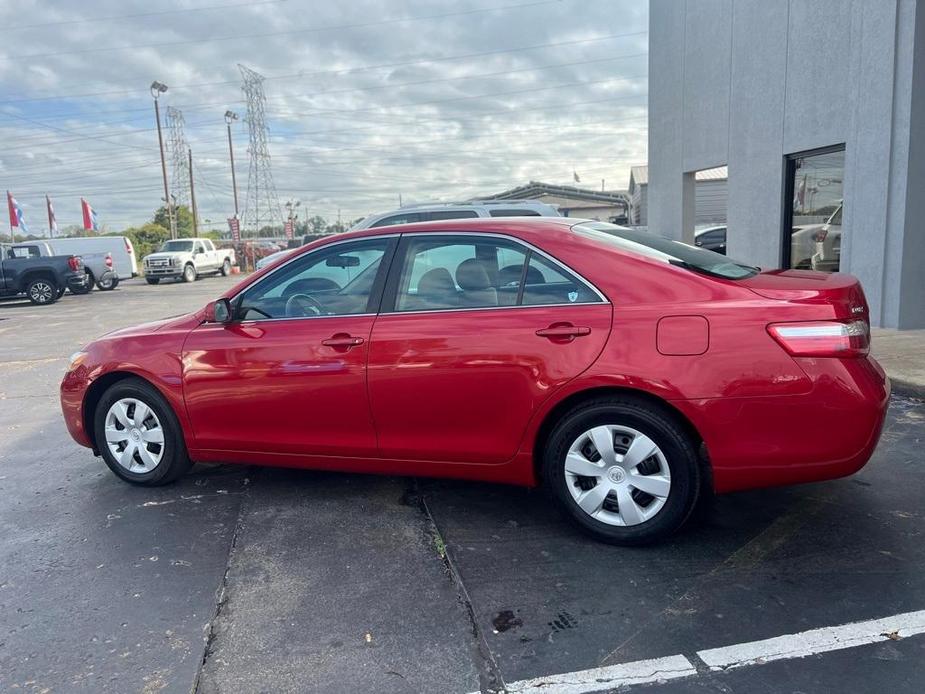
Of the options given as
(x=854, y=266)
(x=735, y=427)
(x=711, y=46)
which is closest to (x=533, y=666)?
(x=735, y=427)

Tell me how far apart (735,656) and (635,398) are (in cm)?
124

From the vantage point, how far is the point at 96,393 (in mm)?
4832

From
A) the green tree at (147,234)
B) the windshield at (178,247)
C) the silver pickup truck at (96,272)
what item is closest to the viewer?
the silver pickup truck at (96,272)

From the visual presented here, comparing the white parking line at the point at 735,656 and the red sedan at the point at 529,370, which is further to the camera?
the red sedan at the point at 529,370

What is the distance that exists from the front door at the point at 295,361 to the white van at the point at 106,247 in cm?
2886

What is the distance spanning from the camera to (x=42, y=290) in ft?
69.5

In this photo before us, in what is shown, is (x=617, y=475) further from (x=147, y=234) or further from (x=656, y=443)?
(x=147, y=234)

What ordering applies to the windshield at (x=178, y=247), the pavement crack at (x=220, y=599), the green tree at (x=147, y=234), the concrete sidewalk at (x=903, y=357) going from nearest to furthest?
the pavement crack at (x=220, y=599), the concrete sidewalk at (x=903, y=357), the windshield at (x=178, y=247), the green tree at (x=147, y=234)

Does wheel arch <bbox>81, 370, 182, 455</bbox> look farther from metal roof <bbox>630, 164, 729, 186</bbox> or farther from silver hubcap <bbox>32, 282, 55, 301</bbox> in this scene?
metal roof <bbox>630, 164, 729, 186</bbox>

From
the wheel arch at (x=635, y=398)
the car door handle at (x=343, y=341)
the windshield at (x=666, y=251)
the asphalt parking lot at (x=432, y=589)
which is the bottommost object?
the asphalt parking lot at (x=432, y=589)

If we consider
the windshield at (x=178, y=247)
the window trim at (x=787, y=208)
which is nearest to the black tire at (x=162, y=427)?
the window trim at (x=787, y=208)

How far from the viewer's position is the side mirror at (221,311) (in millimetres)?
4367

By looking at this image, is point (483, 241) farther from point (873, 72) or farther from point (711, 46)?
point (711, 46)

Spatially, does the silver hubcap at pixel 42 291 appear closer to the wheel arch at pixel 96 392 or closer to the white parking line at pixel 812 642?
the wheel arch at pixel 96 392
